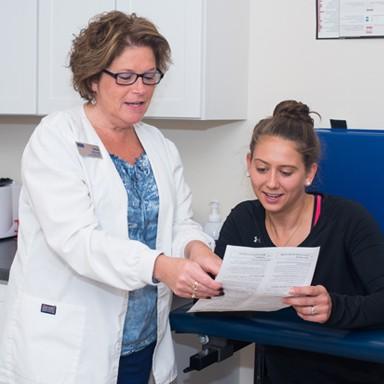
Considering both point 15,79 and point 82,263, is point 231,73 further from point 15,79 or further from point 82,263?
point 82,263

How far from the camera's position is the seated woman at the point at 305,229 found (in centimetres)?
157

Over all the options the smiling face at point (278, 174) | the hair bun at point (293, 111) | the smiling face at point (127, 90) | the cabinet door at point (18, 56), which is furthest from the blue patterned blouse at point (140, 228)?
the cabinet door at point (18, 56)

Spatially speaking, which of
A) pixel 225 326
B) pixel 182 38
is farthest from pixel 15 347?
pixel 182 38

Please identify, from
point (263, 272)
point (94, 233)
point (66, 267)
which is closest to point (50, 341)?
point (66, 267)

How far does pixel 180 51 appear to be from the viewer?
Result: 2.13 meters

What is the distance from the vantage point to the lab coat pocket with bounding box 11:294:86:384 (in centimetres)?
156

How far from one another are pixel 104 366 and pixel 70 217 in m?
0.36

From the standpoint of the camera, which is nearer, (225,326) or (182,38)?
(225,326)

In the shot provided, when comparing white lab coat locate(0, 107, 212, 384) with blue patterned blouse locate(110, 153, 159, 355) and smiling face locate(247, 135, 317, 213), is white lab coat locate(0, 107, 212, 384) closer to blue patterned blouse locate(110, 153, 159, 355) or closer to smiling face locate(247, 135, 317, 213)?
blue patterned blouse locate(110, 153, 159, 355)

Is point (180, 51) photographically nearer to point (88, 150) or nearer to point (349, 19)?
point (349, 19)

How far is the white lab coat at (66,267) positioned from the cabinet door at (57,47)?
728mm

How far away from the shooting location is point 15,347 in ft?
5.28

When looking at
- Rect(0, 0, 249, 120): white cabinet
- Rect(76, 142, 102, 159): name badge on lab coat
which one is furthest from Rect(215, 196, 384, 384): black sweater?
Rect(0, 0, 249, 120): white cabinet

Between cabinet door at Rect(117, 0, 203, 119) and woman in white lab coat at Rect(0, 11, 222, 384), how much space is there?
426 mm
